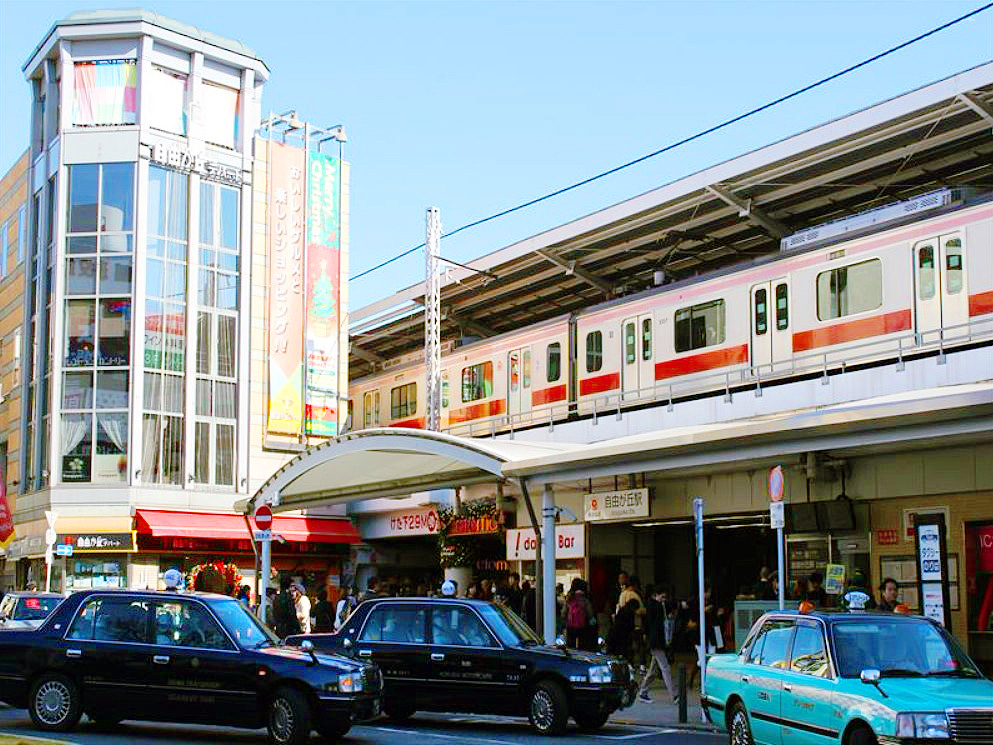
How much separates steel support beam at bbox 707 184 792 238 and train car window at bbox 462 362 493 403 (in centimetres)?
843

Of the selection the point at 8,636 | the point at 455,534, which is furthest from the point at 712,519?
the point at 8,636

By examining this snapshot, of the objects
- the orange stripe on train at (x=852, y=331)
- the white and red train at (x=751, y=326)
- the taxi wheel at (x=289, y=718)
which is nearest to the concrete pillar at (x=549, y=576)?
the white and red train at (x=751, y=326)

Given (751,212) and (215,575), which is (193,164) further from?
(751,212)

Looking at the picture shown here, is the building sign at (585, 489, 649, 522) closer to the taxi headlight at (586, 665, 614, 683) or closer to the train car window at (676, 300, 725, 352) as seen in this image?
the train car window at (676, 300, 725, 352)

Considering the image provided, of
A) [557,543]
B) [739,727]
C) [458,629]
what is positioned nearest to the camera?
Answer: [739,727]

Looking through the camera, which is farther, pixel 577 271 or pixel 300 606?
pixel 577 271

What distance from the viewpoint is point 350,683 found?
13.5 m

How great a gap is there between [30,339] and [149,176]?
6924 mm

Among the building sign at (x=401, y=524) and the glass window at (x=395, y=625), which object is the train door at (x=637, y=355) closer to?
the building sign at (x=401, y=524)

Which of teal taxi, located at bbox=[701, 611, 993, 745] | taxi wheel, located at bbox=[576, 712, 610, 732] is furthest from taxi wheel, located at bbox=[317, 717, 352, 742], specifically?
teal taxi, located at bbox=[701, 611, 993, 745]

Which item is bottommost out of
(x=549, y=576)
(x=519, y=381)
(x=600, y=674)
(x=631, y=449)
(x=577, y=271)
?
(x=600, y=674)

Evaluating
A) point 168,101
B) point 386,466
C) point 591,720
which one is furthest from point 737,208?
point 591,720

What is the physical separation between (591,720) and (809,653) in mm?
4191

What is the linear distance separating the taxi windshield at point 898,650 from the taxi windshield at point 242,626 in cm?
591
